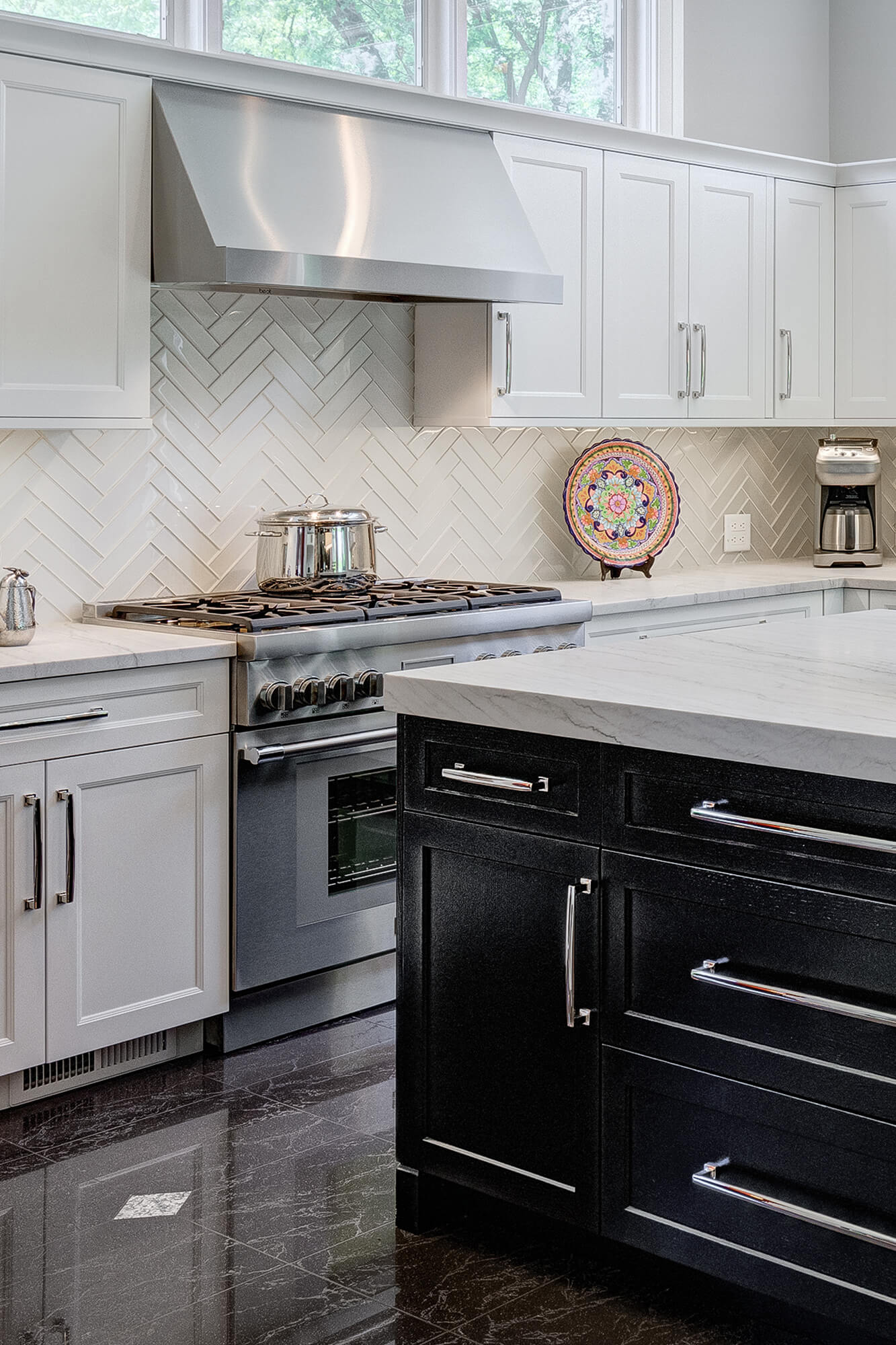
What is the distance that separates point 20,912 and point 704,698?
1538 mm

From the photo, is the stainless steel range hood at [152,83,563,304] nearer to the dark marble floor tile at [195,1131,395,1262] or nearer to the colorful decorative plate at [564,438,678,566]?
the colorful decorative plate at [564,438,678,566]

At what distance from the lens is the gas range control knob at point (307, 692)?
3.38 meters

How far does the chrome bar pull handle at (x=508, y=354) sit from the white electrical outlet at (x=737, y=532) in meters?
1.54

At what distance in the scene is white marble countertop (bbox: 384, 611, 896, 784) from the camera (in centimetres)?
196

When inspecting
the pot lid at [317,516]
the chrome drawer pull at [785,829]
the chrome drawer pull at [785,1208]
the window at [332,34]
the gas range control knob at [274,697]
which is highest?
the window at [332,34]

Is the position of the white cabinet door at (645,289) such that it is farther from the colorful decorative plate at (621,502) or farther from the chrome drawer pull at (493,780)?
the chrome drawer pull at (493,780)

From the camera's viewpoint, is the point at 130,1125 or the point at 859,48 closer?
the point at 130,1125

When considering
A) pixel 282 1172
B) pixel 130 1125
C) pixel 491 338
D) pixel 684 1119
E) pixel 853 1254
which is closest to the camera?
pixel 853 1254

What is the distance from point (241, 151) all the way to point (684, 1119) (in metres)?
2.50

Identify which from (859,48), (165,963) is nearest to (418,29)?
(859,48)

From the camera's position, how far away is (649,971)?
2170 millimetres

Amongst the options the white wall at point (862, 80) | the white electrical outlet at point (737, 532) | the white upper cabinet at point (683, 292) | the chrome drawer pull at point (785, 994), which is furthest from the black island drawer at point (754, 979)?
the white wall at point (862, 80)

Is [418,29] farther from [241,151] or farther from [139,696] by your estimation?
[139,696]

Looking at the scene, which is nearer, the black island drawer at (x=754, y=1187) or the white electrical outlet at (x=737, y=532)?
the black island drawer at (x=754, y=1187)
